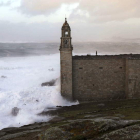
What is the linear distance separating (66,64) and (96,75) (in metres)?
4.15

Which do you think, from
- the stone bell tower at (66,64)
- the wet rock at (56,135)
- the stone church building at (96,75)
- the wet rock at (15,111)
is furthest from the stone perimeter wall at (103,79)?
the wet rock at (56,135)

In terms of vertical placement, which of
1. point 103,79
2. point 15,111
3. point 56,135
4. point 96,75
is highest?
point 96,75

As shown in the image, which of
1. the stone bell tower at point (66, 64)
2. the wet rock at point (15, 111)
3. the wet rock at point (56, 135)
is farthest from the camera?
the stone bell tower at point (66, 64)

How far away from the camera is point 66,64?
26266 millimetres

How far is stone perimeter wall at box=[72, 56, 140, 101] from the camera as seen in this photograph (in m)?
26.7

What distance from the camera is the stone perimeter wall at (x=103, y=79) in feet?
87.6

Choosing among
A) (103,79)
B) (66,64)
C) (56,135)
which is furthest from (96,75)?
(56,135)

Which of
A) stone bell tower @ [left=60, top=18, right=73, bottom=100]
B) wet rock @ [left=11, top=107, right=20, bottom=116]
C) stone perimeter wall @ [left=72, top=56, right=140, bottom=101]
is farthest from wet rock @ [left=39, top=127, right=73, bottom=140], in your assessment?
stone perimeter wall @ [left=72, top=56, right=140, bottom=101]

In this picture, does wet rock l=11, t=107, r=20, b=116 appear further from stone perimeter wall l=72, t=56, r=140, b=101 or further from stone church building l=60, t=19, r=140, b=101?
stone perimeter wall l=72, t=56, r=140, b=101

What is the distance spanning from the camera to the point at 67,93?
2653cm

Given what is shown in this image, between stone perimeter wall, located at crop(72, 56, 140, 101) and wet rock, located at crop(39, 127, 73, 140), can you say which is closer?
wet rock, located at crop(39, 127, 73, 140)

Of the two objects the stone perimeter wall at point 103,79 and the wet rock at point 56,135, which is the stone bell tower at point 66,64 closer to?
the stone perimeter wall at point 103,79

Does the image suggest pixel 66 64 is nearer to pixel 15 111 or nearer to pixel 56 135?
pixel 15 111

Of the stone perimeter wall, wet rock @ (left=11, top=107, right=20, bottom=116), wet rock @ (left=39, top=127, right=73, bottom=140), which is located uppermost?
the stone perimeter wall
